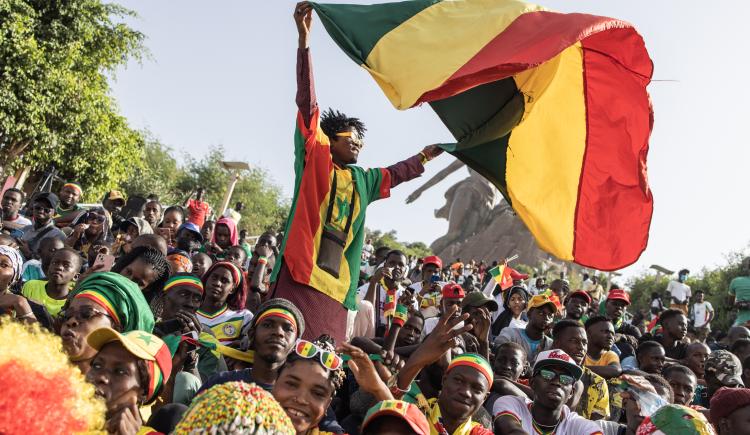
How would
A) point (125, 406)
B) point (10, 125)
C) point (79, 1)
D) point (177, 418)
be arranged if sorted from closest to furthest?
point (125, 406) < point (177, 418) < point (10, 125) < point (79, 1)

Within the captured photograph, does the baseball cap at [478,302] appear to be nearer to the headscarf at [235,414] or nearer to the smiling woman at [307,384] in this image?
the smiling woman at [307,384]

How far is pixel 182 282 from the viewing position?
493cm

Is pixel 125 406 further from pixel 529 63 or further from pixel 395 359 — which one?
pixel 529 63

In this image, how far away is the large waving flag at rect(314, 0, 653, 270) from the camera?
525cm

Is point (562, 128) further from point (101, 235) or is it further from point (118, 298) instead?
point (101, 235)

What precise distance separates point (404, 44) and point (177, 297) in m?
2.39

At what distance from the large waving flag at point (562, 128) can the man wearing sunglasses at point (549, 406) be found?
1.14 meters

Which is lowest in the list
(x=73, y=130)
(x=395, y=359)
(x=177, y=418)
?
(x=177, y=418)

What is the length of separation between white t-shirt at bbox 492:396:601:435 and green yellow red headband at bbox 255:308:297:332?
4.73 ft

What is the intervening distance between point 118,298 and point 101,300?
87 mm

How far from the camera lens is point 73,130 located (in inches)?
752

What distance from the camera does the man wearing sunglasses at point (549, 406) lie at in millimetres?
4454

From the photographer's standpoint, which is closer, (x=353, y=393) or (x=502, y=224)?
(x=353, y=393)

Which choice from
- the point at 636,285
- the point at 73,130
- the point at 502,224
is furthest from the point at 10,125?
the point at 502,224
